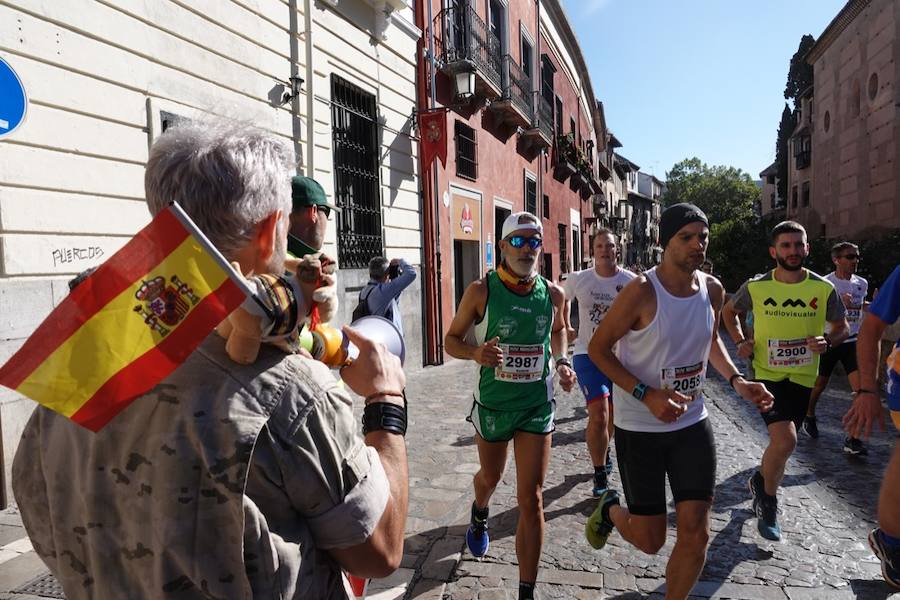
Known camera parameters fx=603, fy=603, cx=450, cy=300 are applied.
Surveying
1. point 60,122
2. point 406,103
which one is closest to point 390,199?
point 406,103

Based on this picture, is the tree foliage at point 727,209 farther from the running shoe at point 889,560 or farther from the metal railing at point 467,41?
the running shoe at point 889,560

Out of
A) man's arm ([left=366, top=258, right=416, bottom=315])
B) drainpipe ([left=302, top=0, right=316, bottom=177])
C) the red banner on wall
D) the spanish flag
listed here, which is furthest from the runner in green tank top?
the red banner on wall

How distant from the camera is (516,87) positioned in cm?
1606

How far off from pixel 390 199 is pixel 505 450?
722 cm

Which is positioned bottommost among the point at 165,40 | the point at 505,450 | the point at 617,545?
the point at 617,545

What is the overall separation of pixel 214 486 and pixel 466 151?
13.2 m

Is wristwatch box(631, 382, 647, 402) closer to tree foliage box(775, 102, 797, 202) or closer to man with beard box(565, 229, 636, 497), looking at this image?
man with beard box(565, 229, 636, 497)

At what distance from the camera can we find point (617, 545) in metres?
3.78

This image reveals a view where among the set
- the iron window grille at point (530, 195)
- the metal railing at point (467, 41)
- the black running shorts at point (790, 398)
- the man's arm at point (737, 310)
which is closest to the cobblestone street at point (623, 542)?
the black running shorts at point (790, 398)

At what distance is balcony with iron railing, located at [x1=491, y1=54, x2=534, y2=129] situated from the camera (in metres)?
14.6

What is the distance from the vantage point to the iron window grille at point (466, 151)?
1301 centimetres

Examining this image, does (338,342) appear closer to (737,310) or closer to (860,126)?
(737,310)

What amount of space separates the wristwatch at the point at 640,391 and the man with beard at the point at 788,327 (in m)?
1.58

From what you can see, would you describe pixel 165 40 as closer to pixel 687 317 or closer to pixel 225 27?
pixel 225 27
